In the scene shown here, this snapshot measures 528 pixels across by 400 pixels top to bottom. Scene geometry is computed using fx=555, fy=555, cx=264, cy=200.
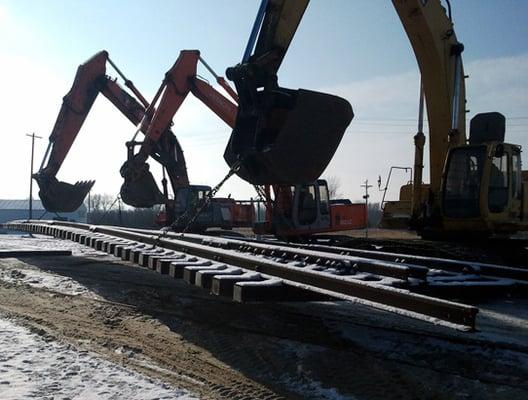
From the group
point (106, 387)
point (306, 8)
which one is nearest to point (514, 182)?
point (306, 8)

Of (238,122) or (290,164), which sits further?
(238,122)

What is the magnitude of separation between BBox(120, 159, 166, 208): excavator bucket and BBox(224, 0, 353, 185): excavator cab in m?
12.4

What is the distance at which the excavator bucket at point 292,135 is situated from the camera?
7684 mm

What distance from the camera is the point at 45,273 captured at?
1112 centimetres

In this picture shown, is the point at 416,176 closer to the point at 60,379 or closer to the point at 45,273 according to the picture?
the point at 45,273

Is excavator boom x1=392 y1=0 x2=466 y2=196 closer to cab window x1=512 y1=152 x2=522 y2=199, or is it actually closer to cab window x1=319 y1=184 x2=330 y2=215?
cab window x1=512 y1=152 x2=522 y2=199

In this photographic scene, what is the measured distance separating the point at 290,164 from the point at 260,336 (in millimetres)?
2613

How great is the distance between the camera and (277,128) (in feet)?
25.8

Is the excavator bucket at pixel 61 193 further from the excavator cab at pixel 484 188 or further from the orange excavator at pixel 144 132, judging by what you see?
the excavator cab at pixel 484 188

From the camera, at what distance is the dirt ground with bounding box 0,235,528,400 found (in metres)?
4.65

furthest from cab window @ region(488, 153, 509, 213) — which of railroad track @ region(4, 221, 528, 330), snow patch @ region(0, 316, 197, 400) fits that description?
snow patch @ region(0, 316, 197, 400)

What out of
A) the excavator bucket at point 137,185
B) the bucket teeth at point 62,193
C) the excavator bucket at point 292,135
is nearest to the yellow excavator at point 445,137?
the excavator bucket at point 292,135

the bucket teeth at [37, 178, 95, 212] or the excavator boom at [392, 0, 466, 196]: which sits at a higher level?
the excavator boom at [392, 0, 466, 196]

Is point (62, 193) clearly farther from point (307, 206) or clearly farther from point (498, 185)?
point (498, 185)
